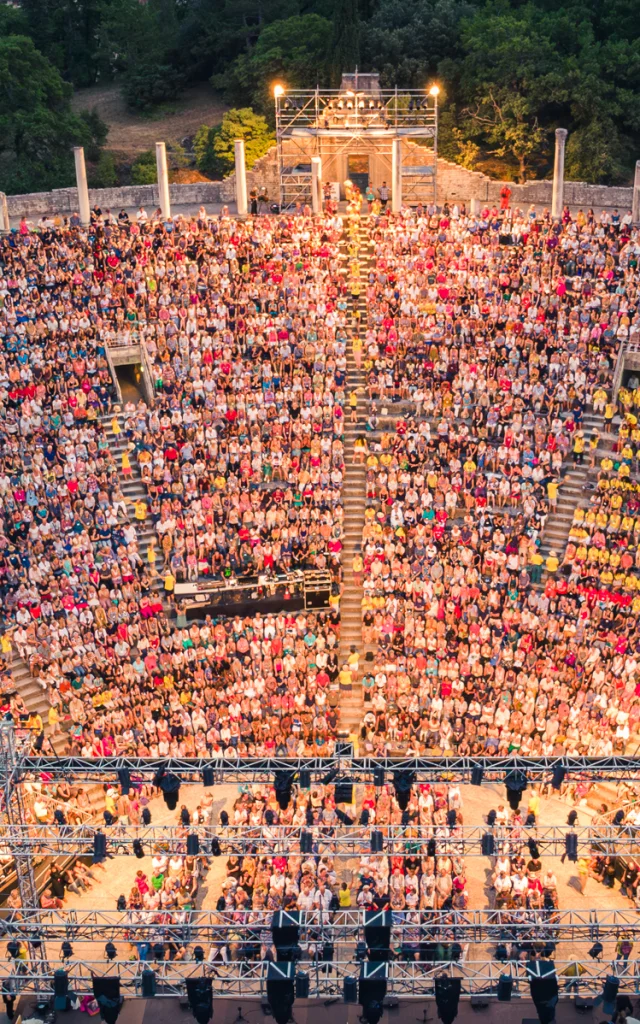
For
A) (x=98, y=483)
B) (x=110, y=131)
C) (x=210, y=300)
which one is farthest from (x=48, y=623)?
(x=110, y=131)

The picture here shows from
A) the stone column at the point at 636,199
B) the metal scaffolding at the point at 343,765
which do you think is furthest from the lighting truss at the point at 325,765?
the stone column at the point at 636,199

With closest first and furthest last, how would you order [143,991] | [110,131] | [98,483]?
1. [143,991]
2. [98,483]
3. [110,131]

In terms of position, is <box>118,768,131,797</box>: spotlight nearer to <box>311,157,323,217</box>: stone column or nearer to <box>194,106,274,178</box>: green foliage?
<box>311,157,323,217</box>: stone column

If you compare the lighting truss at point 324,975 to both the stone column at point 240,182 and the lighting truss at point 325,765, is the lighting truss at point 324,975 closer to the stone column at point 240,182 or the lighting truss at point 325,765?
the lighting truss at point 325,765

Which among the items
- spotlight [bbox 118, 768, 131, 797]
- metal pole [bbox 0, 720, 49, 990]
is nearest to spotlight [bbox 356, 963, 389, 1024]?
spotlight [bbox 118, 768, 131, 797]

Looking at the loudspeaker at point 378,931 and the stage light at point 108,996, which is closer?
the stage light at point 108,996

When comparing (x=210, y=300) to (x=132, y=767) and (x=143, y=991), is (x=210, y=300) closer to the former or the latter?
(x=132, y=767)
